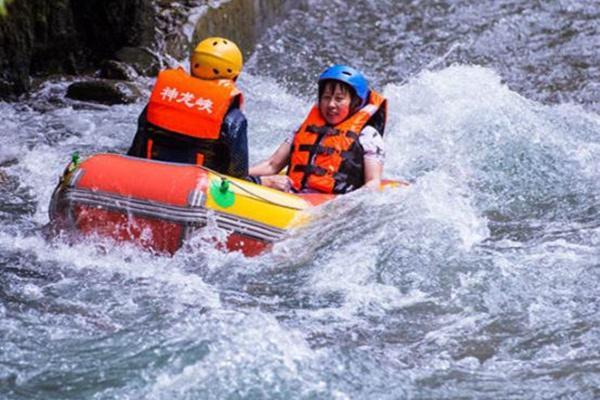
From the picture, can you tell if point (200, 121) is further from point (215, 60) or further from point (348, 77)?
point (348, 77)

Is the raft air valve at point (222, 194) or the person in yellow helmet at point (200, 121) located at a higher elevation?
the person in yellow helmet at point (200, 121)

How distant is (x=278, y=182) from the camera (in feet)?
22.0

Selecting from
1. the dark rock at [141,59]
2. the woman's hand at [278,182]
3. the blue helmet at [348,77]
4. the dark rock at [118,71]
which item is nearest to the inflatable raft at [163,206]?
the woman's hand at [278,182]

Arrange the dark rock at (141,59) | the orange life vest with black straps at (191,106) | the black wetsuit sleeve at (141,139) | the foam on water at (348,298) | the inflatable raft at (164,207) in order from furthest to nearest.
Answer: the dark rock at (141,59) < the black wetsuit sleeve at (141,139) < the orange life vest with black straps at (191,106) < the inflatable raft at (164,207) < the foam on water at (348,298)

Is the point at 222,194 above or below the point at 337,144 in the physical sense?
below

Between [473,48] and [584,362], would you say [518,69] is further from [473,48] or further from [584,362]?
[584,362]

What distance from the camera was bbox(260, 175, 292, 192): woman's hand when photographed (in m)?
6.66

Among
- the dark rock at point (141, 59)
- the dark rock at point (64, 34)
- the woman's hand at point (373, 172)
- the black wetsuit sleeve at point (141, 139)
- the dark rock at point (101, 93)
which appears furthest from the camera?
the dark rock at point (141, 59)

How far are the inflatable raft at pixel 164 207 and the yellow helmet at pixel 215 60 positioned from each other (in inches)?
29.9

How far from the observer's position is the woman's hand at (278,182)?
21.9 ft

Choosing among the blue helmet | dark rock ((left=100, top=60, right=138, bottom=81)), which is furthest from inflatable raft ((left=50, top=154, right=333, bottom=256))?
dark rock ((left=100, top=60, right=138, bottom=81))

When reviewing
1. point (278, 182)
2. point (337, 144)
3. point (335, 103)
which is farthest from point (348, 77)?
point (278, 182)

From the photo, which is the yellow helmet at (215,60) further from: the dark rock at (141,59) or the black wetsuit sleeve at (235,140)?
the dark rock at (141,59)

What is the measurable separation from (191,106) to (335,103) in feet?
3.17
